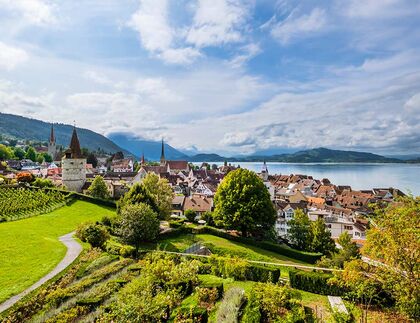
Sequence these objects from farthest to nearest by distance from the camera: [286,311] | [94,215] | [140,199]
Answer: [94,215], [140,199], [286,311]

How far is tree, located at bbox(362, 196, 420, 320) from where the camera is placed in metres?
11.2

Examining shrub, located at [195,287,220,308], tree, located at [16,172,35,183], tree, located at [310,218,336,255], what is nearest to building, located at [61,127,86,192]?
tree, located at [16,172,35,183]

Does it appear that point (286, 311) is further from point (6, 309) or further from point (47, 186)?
point (47, 186)

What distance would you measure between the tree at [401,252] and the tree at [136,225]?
19525mm

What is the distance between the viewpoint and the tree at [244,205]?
117 ft

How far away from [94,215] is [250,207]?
22519 mm

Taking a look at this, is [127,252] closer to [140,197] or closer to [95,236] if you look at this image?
[95,236]

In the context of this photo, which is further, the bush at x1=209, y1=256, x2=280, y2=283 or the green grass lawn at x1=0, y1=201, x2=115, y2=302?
the bush at x1=209, y1=256, x2=280, y2=283

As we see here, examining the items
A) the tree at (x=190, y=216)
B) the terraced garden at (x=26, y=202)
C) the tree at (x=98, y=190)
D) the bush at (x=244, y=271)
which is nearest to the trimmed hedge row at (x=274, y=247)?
the tree at (x=190, y=216)

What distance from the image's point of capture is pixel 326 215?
57.3 meters

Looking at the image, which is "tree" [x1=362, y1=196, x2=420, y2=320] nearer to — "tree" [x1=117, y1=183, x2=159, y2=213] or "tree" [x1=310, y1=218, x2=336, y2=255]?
"tree" [x1=310, y1=218, x2=336, y2=255]

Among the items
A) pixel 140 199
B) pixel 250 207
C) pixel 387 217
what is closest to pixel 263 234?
pixel 250 207

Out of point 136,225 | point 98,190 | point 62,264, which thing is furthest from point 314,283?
point 98,190

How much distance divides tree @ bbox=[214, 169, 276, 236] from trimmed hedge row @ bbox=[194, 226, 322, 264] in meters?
1.38
